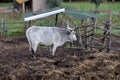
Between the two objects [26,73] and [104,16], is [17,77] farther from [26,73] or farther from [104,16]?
[104,16]

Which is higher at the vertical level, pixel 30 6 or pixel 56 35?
pixel 56 35

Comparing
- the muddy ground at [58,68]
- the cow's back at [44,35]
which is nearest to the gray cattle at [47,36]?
the cow's back at [44,35]

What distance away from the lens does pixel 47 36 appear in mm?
11969

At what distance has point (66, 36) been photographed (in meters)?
12.5

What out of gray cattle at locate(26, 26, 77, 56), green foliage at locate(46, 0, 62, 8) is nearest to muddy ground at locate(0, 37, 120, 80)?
gray cattle at locate(26, 26, 77, 56)

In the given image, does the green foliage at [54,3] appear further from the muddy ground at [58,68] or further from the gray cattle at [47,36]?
the muddy ground at [58,68]

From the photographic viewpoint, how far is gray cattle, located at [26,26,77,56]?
1178cm

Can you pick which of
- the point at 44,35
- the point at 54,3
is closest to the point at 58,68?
the point at 44,35

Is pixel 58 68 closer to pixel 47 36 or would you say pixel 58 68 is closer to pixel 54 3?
pixel 47 36

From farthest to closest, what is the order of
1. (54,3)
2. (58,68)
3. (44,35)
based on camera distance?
(54,3) < (44,35) < (58,68)

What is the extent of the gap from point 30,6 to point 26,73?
75.7 feet

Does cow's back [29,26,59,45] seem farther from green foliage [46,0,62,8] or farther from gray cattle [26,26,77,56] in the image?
green foliage [46,0,62,8]

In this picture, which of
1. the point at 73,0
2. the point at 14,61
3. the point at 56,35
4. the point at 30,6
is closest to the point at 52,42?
the point at 56,35

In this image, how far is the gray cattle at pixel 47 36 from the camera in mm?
11778
